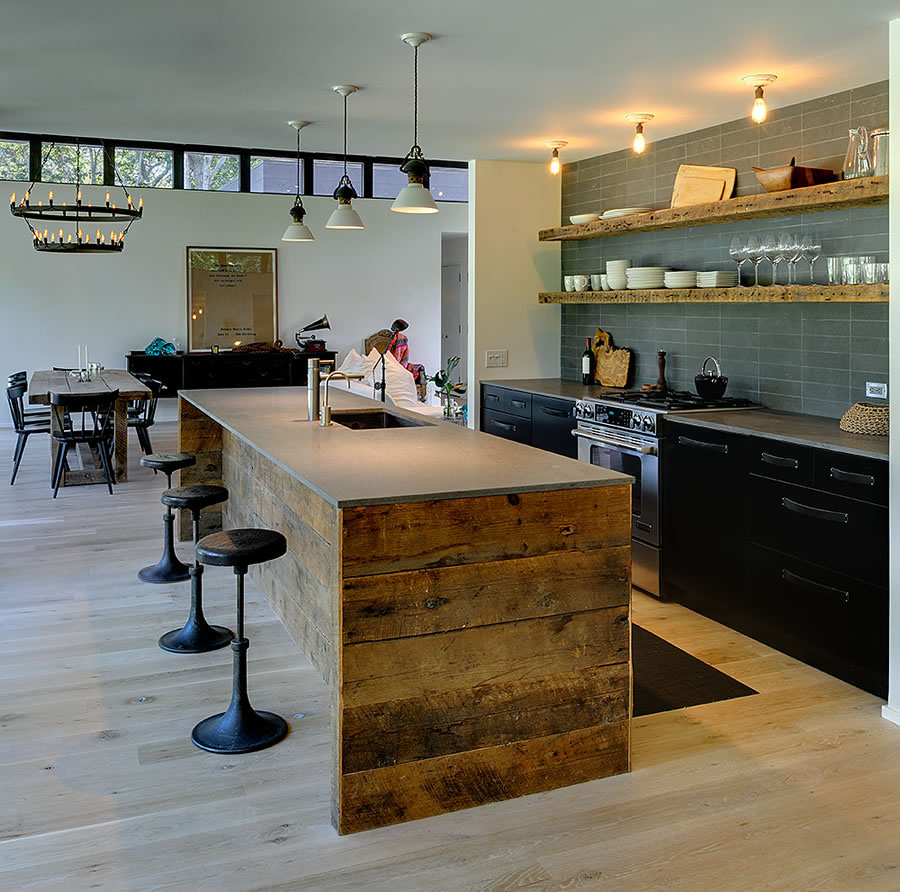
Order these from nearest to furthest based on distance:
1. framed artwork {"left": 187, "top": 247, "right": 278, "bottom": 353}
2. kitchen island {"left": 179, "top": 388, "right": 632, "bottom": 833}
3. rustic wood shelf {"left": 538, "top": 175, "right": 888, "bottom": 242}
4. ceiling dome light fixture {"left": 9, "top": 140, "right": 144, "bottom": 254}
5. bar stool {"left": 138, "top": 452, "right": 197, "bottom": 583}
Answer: kitchen island {"left": 179, "top": 388, "right": 632, "bottom": 833}, rustic wood shelf {"left": 538, "top": 175, "right": 888, "bottom": 242}, bar stool {"left": 138, "top": 452, "right": 197, "bottom": 583}, ceiling dome light fixture {"left": 9, "top": 140, "right": 144, "bottom": 254}, framed artwork {"left": 187, "top": 247, "right": 278, "bottom": 353}

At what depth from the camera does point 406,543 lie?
8.41 ft

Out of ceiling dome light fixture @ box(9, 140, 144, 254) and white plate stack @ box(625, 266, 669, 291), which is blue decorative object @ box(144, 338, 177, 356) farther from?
white plate stack @ box(625, 266, 669, 291)

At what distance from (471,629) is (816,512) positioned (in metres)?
1.71

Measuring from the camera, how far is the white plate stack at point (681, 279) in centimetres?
515

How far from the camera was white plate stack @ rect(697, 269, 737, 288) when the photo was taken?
496 centimetres

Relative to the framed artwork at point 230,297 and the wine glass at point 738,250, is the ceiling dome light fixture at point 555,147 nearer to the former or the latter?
the wine glass at point 738,250

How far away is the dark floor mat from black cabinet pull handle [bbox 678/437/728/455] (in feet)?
2.95

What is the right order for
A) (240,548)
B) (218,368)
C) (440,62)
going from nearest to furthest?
1. (240,548)
2. (440,62)
3. (218,368)

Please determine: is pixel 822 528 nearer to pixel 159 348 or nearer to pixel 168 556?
pixel 168 556

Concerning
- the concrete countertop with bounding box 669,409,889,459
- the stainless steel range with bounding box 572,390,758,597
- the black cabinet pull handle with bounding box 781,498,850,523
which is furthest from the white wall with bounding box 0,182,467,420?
the black cabinet pull handle with bounding box 781,498,850,523

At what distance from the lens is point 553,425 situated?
563 centimetres

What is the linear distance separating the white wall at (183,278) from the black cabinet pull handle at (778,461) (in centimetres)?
830

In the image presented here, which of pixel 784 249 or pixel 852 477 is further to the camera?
pixel 784 249

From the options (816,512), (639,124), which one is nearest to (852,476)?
(816,512)
